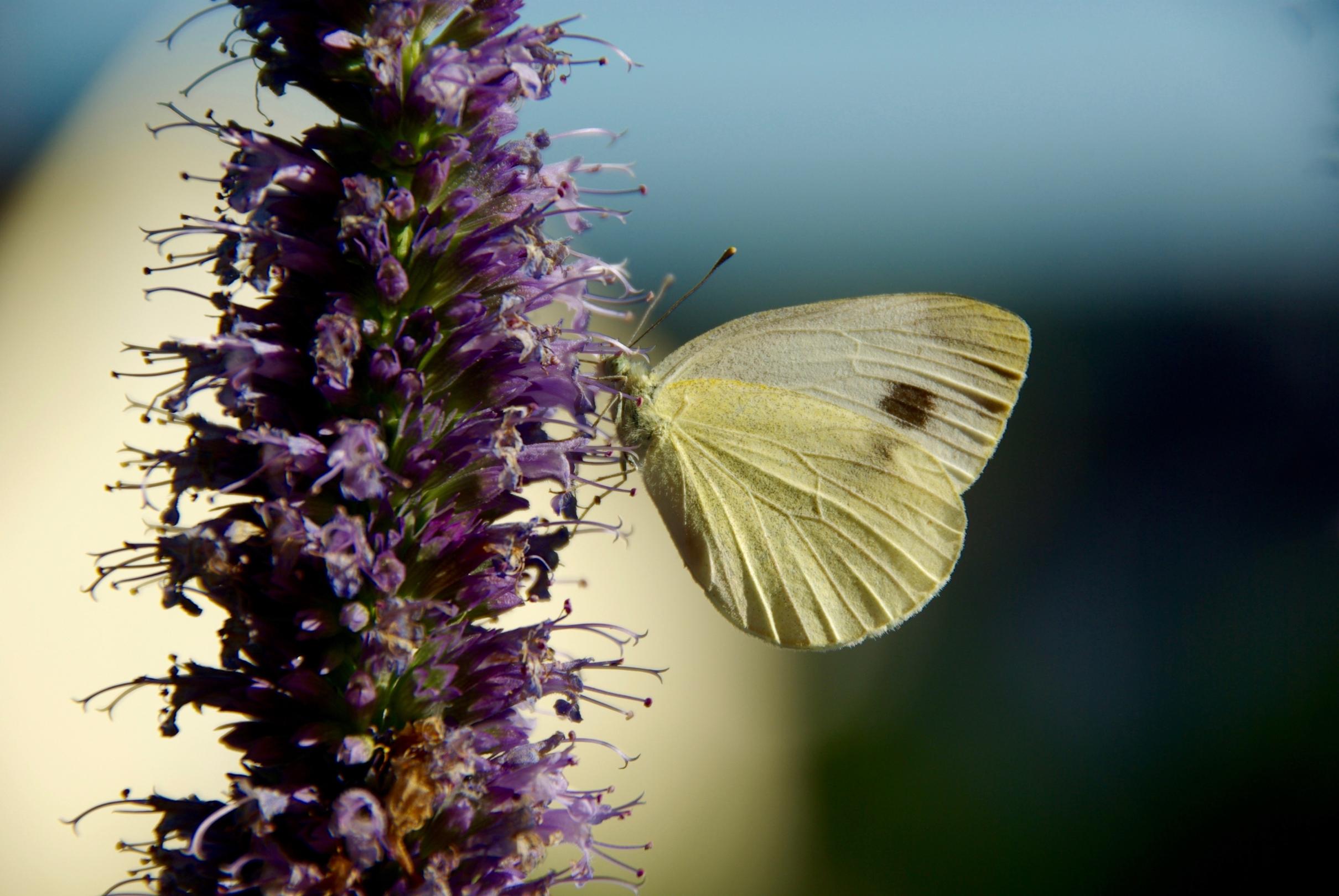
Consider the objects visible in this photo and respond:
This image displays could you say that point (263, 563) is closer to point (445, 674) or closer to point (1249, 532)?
point (445, 674)

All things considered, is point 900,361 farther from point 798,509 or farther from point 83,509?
point 83,509

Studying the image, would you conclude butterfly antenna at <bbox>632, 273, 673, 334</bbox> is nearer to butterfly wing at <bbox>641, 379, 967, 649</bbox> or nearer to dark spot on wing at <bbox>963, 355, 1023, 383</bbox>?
butterfly wing at <bbox>641, 379, 967, 649</bbox>

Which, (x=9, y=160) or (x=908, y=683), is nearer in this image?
(x=9, y=160)

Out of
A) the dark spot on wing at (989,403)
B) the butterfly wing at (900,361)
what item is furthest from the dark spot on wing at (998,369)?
the dark spot on wing at (989,403)

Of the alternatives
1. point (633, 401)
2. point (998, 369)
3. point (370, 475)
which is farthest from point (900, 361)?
point (370, 475)

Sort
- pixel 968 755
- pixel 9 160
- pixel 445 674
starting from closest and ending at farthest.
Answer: pixel 445 674, pixel 9 160, pixel 968 755

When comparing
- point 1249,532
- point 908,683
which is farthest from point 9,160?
point 1249,532
